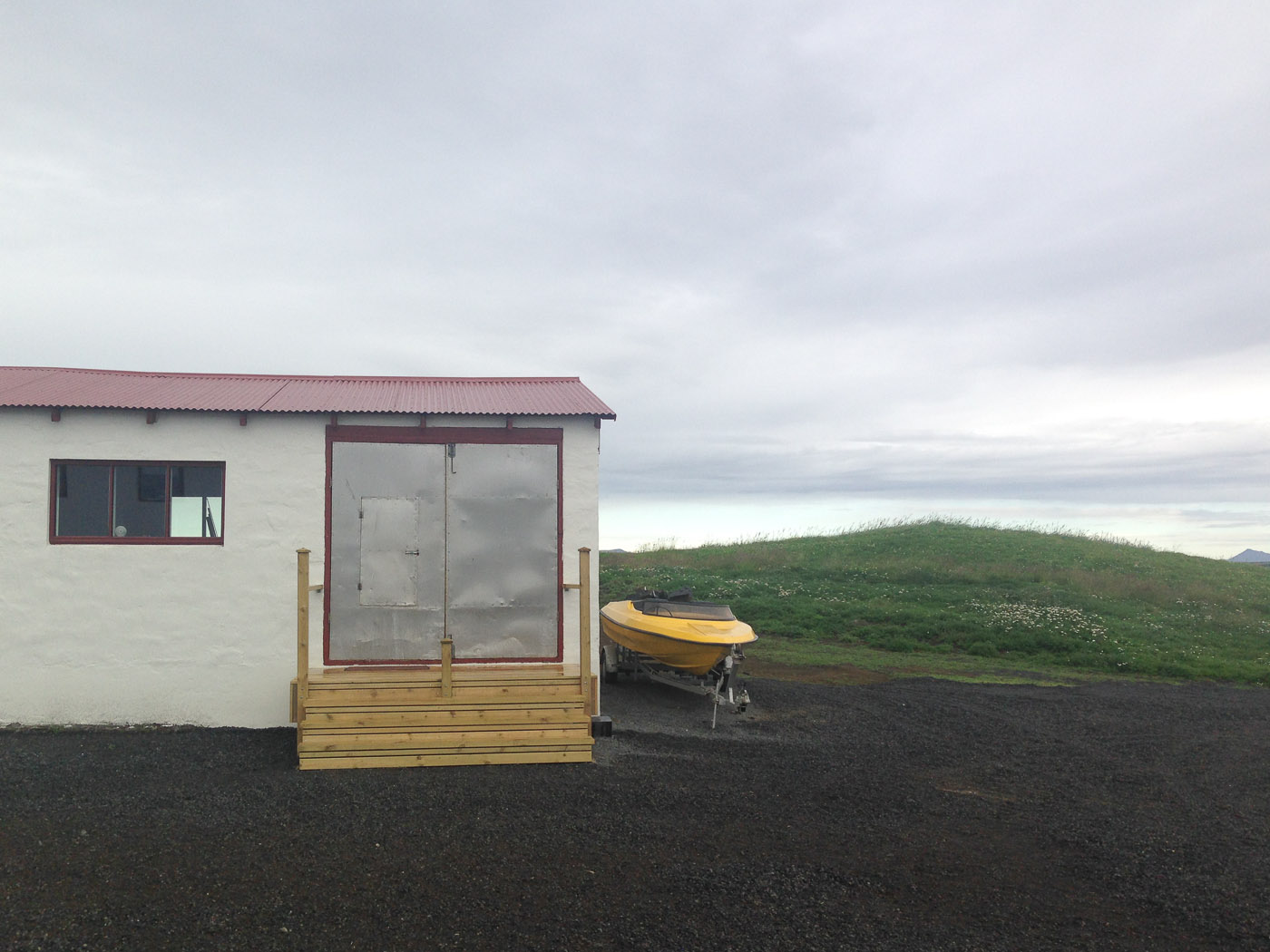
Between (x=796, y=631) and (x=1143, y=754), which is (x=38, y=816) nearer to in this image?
(x=1143, y=754)

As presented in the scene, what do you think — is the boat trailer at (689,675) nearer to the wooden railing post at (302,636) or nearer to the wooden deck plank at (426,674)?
the wooden deck plank at (426,674)

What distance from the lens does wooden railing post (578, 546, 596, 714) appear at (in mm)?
8390

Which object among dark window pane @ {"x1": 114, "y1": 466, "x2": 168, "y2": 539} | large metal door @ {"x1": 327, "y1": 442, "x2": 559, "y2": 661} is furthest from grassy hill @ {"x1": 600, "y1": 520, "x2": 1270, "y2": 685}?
dark window pane @ {"x1": 114, "y1": 466, "x2": 168, "y2": 539}

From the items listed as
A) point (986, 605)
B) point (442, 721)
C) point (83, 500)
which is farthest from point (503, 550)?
point (986, 605)

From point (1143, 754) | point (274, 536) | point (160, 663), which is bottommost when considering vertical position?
point (1143, 754)

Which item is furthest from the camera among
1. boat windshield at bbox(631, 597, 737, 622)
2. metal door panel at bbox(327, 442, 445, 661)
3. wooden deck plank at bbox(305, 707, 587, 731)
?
boat windshield at bbox(631, 597, 737, 622)

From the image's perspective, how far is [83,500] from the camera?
9219 millimetres

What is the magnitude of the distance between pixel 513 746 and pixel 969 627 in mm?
13620

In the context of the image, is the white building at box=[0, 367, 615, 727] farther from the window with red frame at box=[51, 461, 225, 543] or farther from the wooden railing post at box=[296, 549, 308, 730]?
the wooden railing post at box=[296, 549, 308, 730]

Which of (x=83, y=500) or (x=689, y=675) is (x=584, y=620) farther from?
(x=83, y=500)

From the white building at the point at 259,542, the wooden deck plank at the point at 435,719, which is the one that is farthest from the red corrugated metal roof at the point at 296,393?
the wooden deck plank at the point at 435,719

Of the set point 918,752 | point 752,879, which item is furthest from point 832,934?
point 918,752

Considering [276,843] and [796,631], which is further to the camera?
[796,631]

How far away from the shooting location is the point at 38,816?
20.6ft
